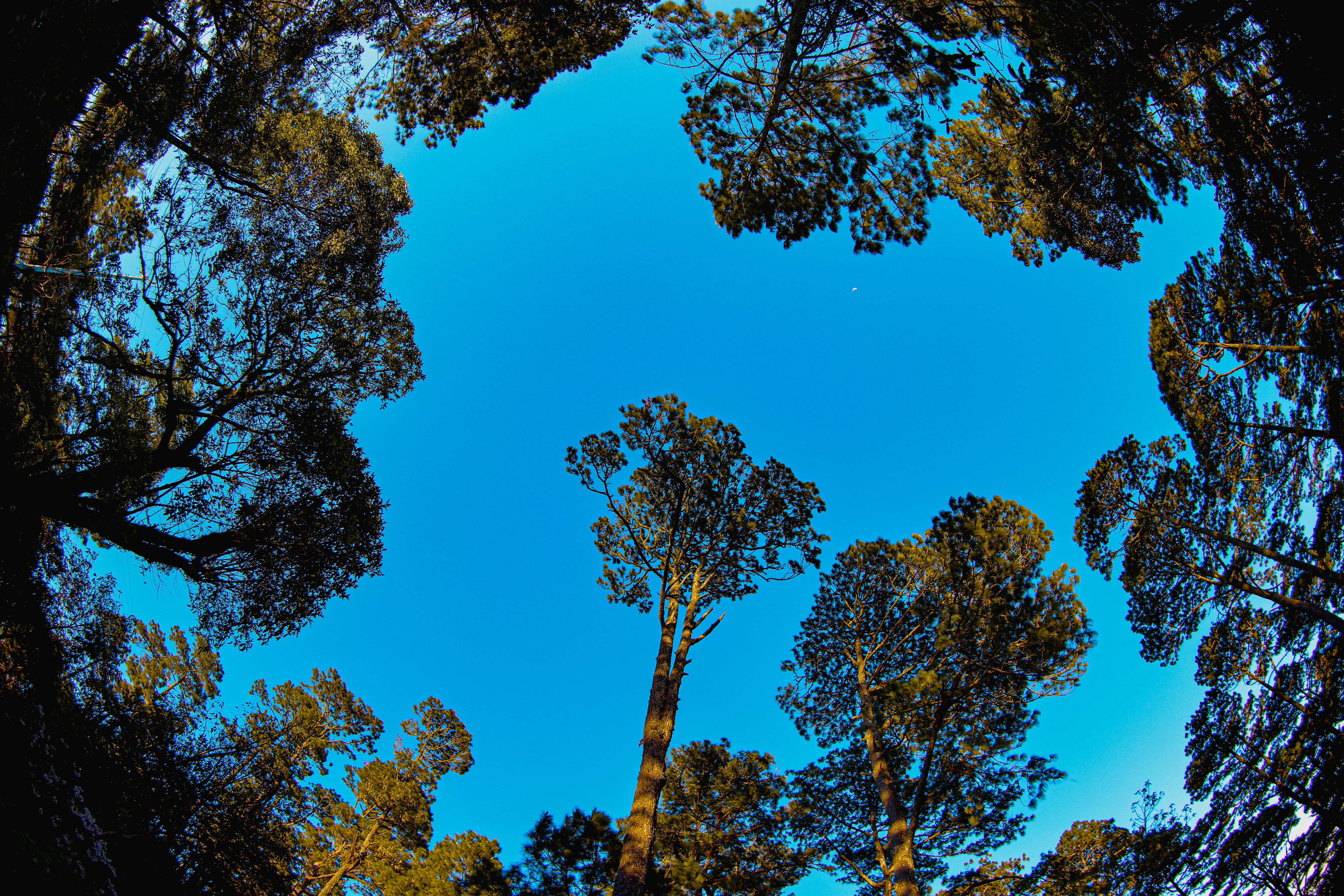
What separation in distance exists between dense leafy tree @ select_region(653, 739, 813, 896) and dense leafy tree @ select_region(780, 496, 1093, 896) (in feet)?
3.27

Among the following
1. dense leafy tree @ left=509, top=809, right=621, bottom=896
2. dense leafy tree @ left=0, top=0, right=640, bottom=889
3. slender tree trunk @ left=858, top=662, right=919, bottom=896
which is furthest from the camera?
dense leafy tree @ left=509, top=809, right=621, bottom=896

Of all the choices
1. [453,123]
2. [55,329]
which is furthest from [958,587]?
[55,329]

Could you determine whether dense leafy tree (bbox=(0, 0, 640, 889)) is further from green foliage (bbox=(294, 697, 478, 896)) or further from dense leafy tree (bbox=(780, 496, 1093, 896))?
dense leafy tree (bbox=(780, 496, 1093, 896))

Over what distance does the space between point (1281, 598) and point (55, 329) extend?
18014mm

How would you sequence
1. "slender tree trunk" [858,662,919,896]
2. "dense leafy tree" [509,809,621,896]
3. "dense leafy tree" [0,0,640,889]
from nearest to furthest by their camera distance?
"dense leafy tree" [0,0,640,889], "slender tree trunk" [858,662,919,896], "dense leafy tree" [509,809,621,896]

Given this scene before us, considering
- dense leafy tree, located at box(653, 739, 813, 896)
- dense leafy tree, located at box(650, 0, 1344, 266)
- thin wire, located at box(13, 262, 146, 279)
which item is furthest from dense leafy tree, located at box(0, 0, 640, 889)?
dense leafy tree, located at box(653, 739, 813, 896)

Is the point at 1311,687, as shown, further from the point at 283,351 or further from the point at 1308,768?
the point at 283,351

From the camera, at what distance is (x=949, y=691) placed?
30.4 ft

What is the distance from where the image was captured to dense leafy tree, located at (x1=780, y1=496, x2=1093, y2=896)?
358 inches

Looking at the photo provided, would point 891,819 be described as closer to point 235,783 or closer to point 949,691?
point 949,691

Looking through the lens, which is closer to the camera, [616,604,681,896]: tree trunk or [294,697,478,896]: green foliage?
[616,604,681,896]: tree trunk

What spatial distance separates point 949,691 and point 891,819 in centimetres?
243

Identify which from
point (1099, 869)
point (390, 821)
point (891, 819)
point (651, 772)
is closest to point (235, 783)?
point (390, 821)

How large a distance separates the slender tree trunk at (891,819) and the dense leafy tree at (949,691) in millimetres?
29
